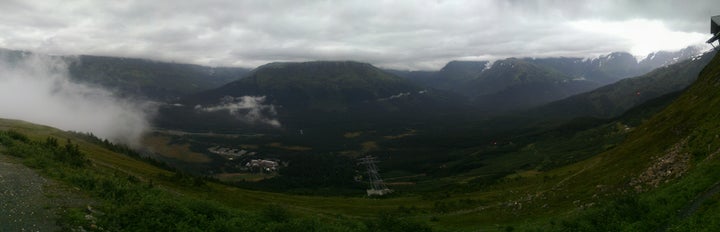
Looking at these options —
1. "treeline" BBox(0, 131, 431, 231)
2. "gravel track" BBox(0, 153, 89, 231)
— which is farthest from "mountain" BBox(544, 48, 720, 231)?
"gravel track" BBox(0, 153, 89, 231)

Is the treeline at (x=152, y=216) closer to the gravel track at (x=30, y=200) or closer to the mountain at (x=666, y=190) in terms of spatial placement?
the gravel track at (x=30, y=200)

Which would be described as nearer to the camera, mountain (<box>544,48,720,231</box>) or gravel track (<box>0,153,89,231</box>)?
gravel track (<box>0,153,89,231</box>)

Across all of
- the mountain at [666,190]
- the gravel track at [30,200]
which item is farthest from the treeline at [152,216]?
the mountain at [666,190]

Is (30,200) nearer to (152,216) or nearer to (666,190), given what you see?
(152,216)

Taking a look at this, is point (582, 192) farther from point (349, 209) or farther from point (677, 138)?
point (349, 209)

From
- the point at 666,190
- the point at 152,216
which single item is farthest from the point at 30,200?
the point at 666,190

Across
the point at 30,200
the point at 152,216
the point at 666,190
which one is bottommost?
the point at 152,216

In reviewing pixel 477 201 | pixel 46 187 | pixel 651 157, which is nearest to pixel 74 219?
pixel 46 187

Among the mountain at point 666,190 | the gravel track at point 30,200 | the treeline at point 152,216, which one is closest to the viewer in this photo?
the gravel track at point 30,200

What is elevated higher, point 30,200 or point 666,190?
point 666,190

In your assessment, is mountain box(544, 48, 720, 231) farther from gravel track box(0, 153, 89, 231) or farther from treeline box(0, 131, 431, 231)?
gravel track box(0, 153, 89, 231)

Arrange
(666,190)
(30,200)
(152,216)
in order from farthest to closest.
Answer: (666,190), (152,216), (30,200)

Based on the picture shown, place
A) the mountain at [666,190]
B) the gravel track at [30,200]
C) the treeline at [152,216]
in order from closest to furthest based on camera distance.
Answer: the gravel track at [30,200] → the mountain at [666,190] → the treeline at [152,216]
